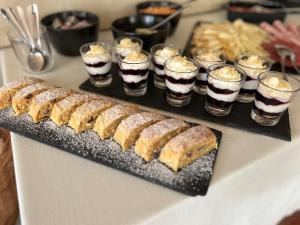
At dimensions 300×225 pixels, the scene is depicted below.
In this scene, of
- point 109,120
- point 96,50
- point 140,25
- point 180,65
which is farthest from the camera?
point 140,25

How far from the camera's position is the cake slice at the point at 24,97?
908mm

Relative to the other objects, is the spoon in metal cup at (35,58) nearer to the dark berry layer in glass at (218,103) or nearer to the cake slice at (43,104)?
the cake slice at (43,104)

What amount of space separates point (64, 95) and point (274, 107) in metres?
0.59

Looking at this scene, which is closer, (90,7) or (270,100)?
(270,100)

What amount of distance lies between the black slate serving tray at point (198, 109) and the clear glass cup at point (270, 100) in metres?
0.02

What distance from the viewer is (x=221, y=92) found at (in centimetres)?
89

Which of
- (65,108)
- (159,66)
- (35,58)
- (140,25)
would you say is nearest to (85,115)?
(65,108)

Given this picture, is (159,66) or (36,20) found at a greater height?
(36,20)

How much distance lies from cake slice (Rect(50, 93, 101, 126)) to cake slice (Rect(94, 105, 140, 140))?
9 cm

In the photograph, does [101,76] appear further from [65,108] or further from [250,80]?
[250,80]

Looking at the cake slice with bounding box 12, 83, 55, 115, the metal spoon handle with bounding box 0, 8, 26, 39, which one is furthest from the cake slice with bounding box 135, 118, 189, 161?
the metal spoon handle with bounding box 0, 8, 26, 39

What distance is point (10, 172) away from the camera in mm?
1018

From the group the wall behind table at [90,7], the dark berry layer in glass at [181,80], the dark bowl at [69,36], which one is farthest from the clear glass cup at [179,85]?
the wall behind table at [90,7]

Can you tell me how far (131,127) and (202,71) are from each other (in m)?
0.35
